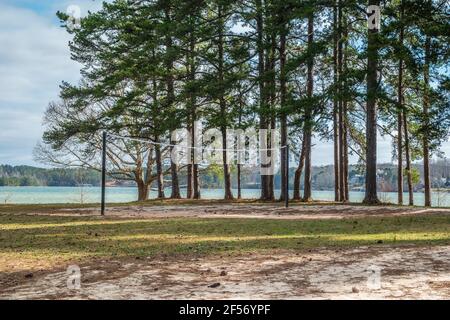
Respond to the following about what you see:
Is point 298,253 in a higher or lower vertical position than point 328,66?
lower

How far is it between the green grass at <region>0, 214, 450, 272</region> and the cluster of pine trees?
25.5ft

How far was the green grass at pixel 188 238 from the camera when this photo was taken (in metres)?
7.59

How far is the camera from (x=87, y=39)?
1249 inches

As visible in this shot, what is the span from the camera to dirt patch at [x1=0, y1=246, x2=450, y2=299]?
4.71 meters

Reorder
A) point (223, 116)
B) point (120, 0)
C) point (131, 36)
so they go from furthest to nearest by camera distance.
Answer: point (120, 0) → point (131, 36) → point (223, 116)

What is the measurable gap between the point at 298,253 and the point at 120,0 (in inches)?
1067

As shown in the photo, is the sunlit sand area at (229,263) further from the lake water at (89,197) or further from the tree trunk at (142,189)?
the tree trunk at (142,189)

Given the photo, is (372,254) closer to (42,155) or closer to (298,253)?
(298,253)

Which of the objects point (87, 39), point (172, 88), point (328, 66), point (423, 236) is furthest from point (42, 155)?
point (423, 236)

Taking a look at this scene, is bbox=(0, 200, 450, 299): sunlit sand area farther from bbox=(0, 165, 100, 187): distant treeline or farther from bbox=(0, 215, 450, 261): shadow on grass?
bbox=(0, 165, 100, 187): distant treeline

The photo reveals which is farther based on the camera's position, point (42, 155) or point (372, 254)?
point (42, 155)

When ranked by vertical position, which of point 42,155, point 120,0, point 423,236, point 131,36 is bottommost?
point 423,236

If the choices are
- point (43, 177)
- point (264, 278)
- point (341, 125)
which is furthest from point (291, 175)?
point (43, 177)

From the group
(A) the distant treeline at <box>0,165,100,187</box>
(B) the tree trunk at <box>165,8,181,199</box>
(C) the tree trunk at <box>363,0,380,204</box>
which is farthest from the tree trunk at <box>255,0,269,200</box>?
(A) the distant treeline at <box>0,165,100,187</box>
